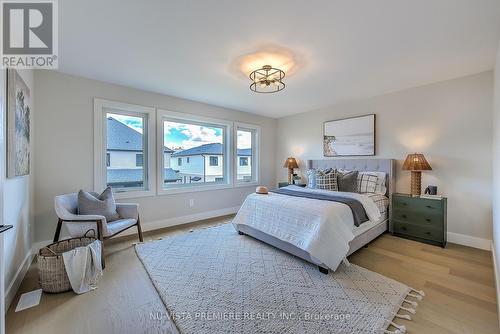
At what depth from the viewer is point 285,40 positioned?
2031 mm

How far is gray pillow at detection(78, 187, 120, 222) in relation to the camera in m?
2.47

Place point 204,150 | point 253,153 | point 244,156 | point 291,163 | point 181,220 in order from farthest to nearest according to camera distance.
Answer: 1. point 253,153
2. point 244,156
3. point 291,163
4. point 204,150
5. point 181,220

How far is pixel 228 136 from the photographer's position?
15.1 feet

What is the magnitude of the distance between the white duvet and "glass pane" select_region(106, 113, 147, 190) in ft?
6.68

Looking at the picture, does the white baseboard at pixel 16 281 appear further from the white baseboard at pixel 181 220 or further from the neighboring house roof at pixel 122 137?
the neighboring house roof at pixel 122 137

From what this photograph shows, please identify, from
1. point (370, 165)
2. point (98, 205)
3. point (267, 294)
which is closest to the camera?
point (267, 294)

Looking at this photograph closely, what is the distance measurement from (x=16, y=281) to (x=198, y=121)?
10.4ft

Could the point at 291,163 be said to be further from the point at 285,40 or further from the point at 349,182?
the point at 285,40

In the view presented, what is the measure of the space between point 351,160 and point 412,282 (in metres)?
2.36

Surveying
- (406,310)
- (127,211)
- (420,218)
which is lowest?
(406,310)

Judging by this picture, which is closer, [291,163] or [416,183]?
[416,183]

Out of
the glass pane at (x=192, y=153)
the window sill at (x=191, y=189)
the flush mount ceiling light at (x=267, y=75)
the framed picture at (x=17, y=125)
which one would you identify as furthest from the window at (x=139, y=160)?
the flush mount ceiling light at (x=267, y=75)

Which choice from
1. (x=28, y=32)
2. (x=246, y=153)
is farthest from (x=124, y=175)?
(x=246, y=153)

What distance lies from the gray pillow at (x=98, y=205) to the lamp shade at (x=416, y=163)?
4.17 metres
